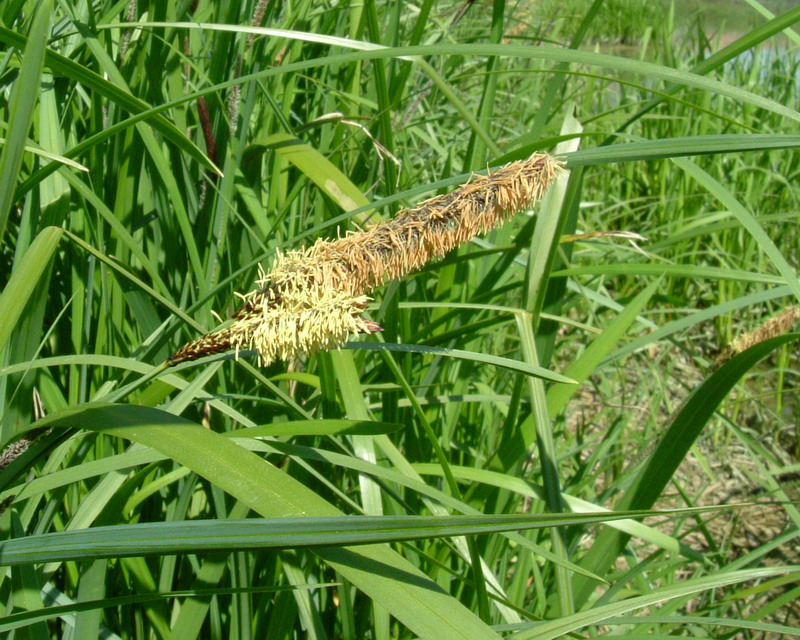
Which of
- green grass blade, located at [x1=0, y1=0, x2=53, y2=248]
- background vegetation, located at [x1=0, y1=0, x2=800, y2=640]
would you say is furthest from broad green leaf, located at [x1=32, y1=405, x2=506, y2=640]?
green grass blade, located at [x1=0, y1=0, x2=53, y2=248]

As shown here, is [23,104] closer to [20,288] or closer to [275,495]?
[20,288]

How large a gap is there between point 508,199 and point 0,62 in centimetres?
67

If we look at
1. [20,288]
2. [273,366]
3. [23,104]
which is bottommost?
[273,366]

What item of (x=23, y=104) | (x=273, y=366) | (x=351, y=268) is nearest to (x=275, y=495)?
(x=351, y=268)

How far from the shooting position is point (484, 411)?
166 cm

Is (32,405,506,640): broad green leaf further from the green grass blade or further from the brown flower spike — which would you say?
the green grass blade

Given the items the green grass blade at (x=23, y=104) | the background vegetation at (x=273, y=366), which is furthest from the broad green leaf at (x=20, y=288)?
the green grass blade at (x=23, y=104)

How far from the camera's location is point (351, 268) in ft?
2.02

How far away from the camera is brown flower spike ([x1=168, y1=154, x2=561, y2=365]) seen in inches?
22.5

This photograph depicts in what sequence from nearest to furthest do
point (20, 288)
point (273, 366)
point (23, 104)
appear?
point (23, 104), point (20, 288), point (273, 366)

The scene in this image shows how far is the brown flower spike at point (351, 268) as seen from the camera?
0.57 meters

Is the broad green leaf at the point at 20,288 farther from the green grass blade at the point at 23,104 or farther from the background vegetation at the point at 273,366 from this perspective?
the green grass blade at the point at 23,104

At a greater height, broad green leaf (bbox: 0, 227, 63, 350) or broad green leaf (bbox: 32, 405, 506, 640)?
broad green leaf (bbox: 0, 227, 63, 350)

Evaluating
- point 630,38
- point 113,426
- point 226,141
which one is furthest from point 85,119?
point 630,38
